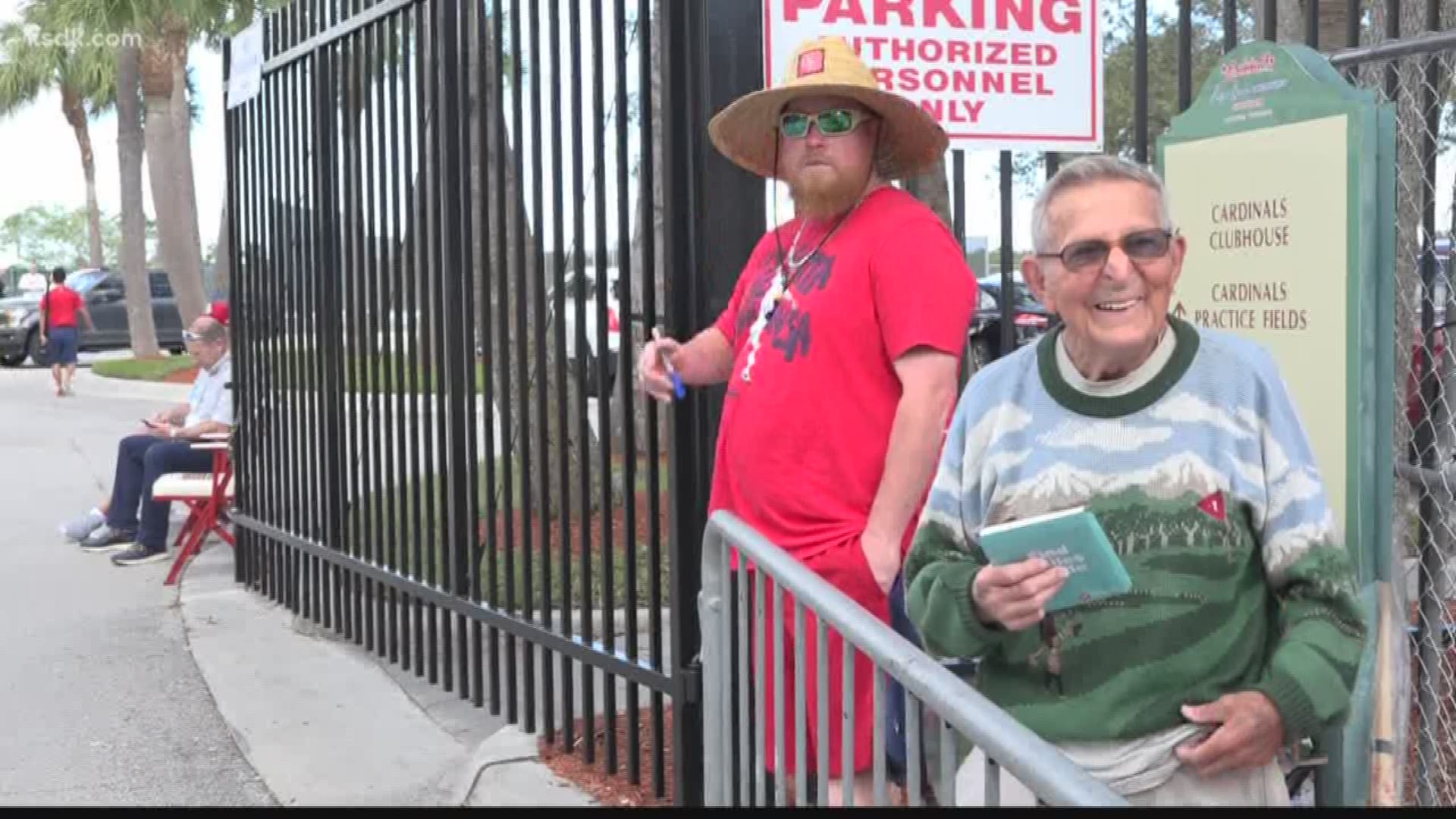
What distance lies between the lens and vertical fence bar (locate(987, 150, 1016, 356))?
156 inches

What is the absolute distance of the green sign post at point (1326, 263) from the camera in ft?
8.89

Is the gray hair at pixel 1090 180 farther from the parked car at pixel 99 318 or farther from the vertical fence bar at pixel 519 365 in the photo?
the parked car at pixel 99 318

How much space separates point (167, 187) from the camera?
30062 mm

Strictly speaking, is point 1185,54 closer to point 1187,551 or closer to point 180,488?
point 1187,551

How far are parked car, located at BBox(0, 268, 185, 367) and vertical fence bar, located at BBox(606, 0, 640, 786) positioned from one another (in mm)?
31060

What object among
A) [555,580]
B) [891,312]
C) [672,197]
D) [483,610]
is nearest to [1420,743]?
[891,312]

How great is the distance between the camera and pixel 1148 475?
2.34 m

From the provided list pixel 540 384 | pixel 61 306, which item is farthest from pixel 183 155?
pixel 540 384

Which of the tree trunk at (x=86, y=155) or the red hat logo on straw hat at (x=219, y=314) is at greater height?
the tree trunk at (x=86, y=155)

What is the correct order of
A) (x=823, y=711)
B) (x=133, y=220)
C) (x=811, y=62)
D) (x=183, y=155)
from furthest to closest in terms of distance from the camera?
(x=183, y=155)
(x=133, y=220)
(x=811, y=62)
(x=823, y=711)

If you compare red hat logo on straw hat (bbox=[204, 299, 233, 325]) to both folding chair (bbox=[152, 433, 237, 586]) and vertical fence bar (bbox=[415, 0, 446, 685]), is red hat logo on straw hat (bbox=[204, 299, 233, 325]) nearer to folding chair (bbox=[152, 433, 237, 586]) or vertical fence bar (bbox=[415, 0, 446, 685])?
folding chair (bbox=[152, 433, 237, 586])

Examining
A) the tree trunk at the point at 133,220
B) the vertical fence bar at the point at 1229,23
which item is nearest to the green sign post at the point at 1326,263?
the vertical fence bar at the point at 1229,23

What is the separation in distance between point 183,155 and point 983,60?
1266 inches

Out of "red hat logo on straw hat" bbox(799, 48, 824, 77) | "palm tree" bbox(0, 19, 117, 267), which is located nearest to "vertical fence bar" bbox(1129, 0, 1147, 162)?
"red hat logo on straw hat" bbox(799, 48, 824, 77)
